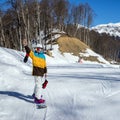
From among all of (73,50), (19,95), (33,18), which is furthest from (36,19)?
(19,95)

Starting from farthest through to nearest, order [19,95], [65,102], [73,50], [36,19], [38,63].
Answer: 1. [73,50]
2. [36,19]
3. [19,95]
4. [65,102]
5. [38,63]

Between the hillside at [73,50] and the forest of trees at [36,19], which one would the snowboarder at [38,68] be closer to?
the forest of trees at [36,19]

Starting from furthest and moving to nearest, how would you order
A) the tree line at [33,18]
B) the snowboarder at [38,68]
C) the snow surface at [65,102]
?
1. the tree line at [33,18]
2. the snowboarder at [38,68]
3. the snow surface at [65,102]

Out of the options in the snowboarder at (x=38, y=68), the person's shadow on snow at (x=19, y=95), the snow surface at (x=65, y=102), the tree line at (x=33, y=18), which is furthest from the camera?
the tree line at (x=33, y=18)

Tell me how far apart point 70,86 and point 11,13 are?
30.6 meters

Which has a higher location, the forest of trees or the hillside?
the forest of trees

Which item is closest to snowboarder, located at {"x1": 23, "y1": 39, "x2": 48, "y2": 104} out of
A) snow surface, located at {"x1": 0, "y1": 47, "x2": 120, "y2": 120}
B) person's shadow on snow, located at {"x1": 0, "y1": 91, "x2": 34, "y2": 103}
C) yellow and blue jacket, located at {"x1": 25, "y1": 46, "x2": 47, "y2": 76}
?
yellow and blue jacket, located at {"x1": 25, "y1": 46, "x2": 47, "y2": 76}

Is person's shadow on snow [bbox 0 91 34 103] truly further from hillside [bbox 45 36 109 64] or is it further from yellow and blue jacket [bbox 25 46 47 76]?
hillside [bbox 45 36 109 64]

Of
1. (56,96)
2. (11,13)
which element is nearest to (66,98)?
(56,96)

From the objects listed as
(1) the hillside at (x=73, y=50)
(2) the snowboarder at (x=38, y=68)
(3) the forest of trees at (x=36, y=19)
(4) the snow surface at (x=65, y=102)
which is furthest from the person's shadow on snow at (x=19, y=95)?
(1) the hillside at (x=73, y=50)

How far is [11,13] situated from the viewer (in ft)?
128

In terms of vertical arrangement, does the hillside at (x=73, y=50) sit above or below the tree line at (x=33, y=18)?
below

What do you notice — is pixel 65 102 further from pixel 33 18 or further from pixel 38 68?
pixel 33 18

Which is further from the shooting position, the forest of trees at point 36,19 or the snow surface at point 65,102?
the forest of trees at point 36,19
